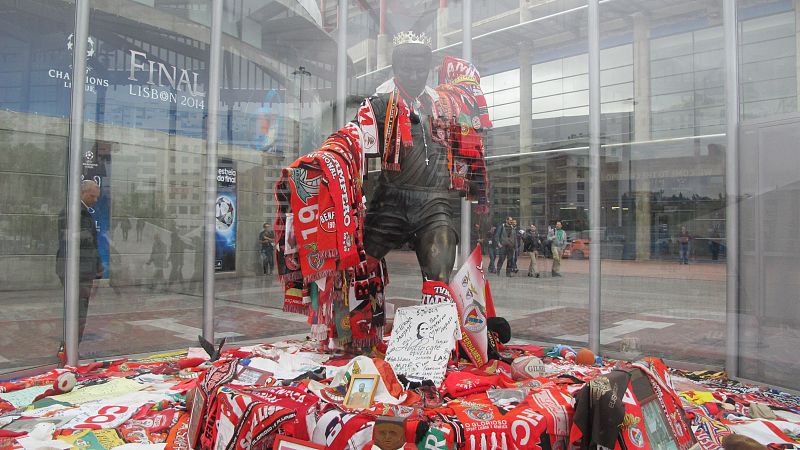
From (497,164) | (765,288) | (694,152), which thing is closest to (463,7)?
(497,164)

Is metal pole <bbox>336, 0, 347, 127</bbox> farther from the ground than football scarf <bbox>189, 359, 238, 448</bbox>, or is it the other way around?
metal pole <bbox>336, 0, 347, 127</bbox>

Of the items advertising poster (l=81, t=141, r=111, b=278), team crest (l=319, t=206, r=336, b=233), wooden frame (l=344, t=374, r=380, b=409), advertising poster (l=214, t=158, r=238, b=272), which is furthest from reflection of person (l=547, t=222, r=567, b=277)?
advertising poster (l=81, t=141, r=111, b=278)

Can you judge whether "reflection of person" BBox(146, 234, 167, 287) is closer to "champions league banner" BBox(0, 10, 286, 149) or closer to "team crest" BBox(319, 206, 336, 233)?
"champions league banner" BBox(0, 10, 286, 149)

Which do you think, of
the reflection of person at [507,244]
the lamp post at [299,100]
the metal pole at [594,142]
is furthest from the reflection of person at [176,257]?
the metal pole at [594,142]

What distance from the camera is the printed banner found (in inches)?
135

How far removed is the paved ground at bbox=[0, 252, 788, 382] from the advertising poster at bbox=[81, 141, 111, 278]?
1.21 ft

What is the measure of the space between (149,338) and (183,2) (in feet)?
9.46

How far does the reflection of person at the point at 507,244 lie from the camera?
495 cm

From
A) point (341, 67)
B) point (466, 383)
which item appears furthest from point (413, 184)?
point (341, 67)

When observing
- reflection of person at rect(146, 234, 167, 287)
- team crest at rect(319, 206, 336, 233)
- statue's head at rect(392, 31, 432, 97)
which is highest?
statue's head at rect(392, 31, 432, 97)

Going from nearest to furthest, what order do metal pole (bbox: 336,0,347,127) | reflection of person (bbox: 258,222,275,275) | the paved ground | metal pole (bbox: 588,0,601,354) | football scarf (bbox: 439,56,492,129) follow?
the paved ground
football scarf (bbox: 439,56,492,129)
metal pole (bbox: 588,0,601,354)
reflection of person (bbox: 258,222,275,275)
metal pole (bbox: 336,0,347,127)

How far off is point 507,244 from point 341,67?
90.2 inches

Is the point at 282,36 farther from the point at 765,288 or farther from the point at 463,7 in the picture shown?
the point at 765,288

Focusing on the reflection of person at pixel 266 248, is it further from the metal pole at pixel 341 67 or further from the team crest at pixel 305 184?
the team crest at pixel 305 184
